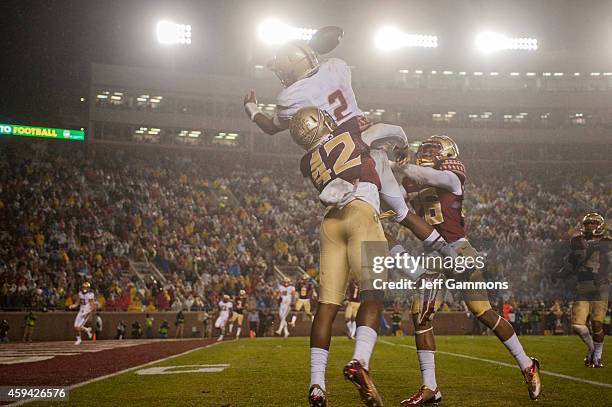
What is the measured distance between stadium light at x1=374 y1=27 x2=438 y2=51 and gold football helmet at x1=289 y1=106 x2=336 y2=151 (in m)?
39.2

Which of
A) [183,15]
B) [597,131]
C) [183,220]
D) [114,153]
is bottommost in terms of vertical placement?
[183,220]

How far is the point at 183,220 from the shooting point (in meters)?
30.0

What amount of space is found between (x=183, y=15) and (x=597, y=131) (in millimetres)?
26372

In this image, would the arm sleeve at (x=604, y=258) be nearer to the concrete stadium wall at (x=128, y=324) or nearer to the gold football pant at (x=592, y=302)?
the gold football pant at (x=592, y=302)

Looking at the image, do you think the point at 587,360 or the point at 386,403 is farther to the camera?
the point at 587,360

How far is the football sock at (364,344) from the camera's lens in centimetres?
466

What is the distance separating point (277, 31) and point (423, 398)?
1459 inches

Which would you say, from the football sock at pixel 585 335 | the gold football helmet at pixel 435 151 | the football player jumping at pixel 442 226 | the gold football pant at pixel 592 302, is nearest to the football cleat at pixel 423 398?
the football player jumping at pixel 442 226

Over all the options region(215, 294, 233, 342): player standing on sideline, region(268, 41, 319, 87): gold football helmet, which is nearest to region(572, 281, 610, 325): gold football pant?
region(268, 41, 319, 87): gold football helmet

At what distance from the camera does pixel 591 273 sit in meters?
9.99

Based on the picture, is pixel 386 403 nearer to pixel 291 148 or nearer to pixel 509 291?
pixel 509 291

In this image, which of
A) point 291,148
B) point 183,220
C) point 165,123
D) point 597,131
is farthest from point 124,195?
point 597,131

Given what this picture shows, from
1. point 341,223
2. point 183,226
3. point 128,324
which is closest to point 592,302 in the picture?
point 341,223

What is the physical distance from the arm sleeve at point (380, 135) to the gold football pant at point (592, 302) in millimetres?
6248
